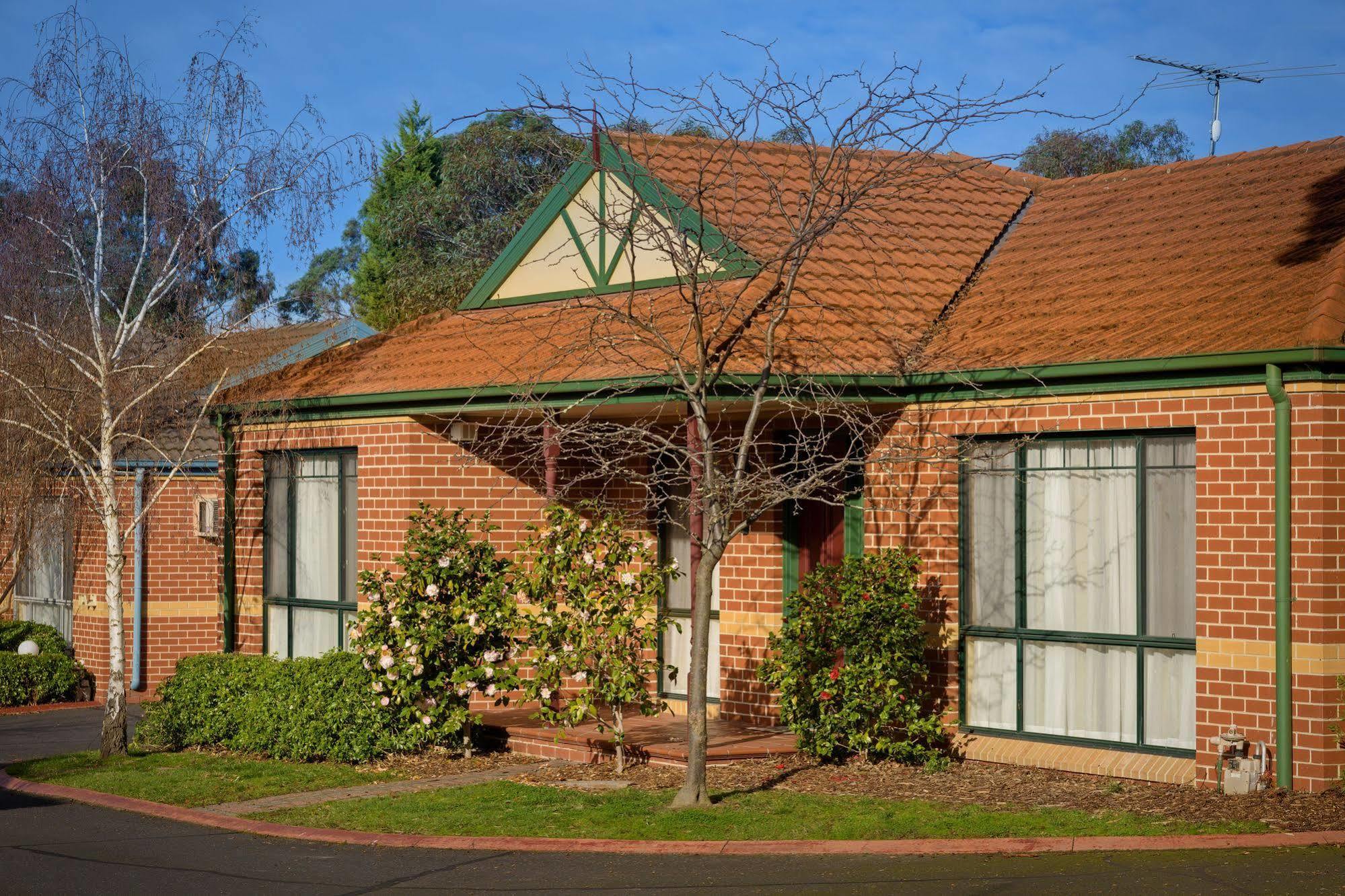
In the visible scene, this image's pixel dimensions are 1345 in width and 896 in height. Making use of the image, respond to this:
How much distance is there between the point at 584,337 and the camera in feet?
45.4

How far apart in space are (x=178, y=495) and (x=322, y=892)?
38.9 feet

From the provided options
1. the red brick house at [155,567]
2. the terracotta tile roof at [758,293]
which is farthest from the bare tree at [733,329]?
the red brick house at [155,567]

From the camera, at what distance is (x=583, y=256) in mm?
15227

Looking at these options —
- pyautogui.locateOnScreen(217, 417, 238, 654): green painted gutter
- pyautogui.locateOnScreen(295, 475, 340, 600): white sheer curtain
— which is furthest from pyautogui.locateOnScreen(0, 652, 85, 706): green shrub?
pyautogui.locateOnScreen(295, 475, 340, 600): white sheer curtain

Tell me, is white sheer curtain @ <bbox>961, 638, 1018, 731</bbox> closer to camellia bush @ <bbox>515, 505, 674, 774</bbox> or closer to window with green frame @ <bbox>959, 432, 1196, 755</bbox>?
window with green frame @ <bbox>959, 432, 1196, 755</bbox>

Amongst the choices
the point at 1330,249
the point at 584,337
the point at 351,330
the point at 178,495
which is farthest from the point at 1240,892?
the point at 351,330

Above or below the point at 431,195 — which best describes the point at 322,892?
below

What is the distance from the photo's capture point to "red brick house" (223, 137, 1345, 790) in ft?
33.7

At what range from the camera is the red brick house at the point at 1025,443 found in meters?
10.3

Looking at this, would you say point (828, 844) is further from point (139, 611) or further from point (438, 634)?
point (139, 611)

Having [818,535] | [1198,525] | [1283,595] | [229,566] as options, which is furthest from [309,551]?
[1283,595]

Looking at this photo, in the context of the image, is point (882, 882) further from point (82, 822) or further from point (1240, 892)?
point (82, 822)

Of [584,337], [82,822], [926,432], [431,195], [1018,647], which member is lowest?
[82,822]

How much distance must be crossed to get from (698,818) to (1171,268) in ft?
21.1
